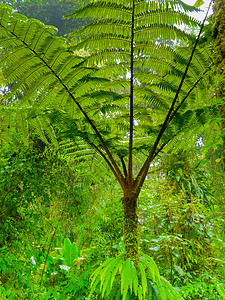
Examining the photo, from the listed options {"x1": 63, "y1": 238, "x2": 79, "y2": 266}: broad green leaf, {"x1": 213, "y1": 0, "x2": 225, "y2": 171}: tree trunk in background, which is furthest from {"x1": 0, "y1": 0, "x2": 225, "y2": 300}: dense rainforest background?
{"x1": 63, "y1": 238, "x2": 79, "y2": 266}: broad green leaf

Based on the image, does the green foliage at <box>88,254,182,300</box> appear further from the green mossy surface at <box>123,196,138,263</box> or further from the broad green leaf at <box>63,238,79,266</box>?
the broad green leaf at <box>63,238,79,266</box>

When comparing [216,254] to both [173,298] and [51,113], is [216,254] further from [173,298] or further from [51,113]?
[51,113]

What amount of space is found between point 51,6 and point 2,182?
7.88m

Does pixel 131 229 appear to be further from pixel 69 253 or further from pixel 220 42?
pixel 69 253

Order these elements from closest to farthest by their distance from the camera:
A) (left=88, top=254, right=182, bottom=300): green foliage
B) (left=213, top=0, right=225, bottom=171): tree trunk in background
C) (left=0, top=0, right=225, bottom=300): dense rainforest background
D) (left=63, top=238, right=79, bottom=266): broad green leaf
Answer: (left=213, top=0, right=225, bottom=171): tree trunk in background, (left=88, top=254, right=182, bottom=300): green foliage, (left=0, top=0, right=225, bottom=300): dense rainforest background, (left=63, top=238, right=79, bottom=266): broad green leaf

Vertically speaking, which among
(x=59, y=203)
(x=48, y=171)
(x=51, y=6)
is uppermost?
(x=51, y=6)

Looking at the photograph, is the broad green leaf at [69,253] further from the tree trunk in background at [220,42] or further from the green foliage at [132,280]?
the tree trunk in background at [220,42]

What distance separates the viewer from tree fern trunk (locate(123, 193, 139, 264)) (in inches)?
43.7

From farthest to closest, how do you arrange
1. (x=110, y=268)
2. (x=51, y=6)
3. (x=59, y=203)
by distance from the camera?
(x=51, y=6), (x=59, y=203), (x=110, y=268)

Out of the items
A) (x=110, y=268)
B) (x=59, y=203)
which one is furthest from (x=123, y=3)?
(x=59, y=203)

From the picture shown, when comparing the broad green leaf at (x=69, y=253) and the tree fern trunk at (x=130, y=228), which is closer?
the tree fern trunk at (x=130, y=228)

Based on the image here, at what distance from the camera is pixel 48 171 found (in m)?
1.92

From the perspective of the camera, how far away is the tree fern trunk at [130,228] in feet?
3.64

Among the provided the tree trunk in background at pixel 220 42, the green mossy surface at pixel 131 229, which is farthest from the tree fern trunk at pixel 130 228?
the tree trunk in background at pixel 220 42
